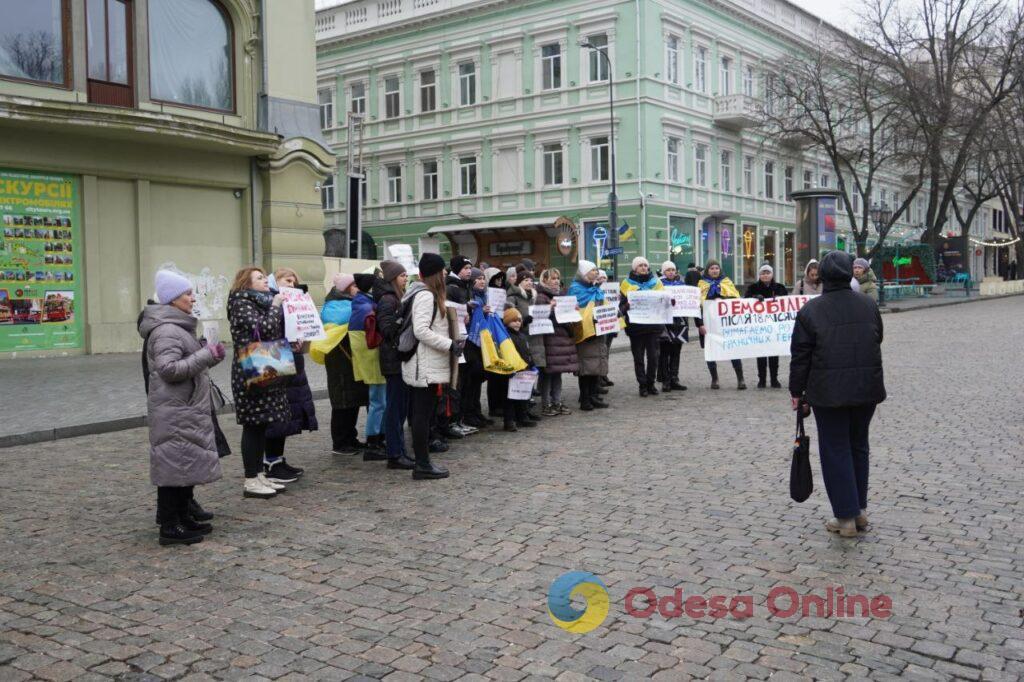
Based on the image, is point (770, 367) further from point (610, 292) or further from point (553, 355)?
point (553, 355)

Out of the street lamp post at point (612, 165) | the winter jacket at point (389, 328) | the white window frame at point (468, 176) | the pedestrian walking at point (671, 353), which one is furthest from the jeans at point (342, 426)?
the white window frame at point (468, 176)

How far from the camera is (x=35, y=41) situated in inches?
677

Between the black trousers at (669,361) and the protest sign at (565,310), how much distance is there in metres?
2.31

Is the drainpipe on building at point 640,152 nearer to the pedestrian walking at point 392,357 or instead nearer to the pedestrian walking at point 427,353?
the pedestrian walking at point 392,357

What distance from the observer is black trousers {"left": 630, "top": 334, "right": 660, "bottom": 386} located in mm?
12703

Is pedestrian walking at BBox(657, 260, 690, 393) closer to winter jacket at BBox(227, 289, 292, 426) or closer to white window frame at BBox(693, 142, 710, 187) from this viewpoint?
winter jacket at BBox(227, 289, 292, 426)

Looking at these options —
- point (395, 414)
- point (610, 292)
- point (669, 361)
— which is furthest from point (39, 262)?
point (395, 414)

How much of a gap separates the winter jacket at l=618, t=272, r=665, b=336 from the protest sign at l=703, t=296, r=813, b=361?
3.03 ft

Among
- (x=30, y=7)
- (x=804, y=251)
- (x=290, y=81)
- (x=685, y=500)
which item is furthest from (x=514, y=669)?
(x=804, y=251)

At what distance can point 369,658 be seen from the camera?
4121 millimetres

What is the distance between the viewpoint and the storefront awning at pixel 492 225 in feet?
133

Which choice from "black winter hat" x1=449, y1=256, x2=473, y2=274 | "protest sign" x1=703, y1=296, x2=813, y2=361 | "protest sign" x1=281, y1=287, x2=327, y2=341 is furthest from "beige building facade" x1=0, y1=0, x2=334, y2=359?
"protest sign" x1=281, y1=287, x2=327, y2=341

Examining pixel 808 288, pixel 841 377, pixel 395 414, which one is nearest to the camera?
pixel 841 377

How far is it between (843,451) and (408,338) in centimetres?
353
